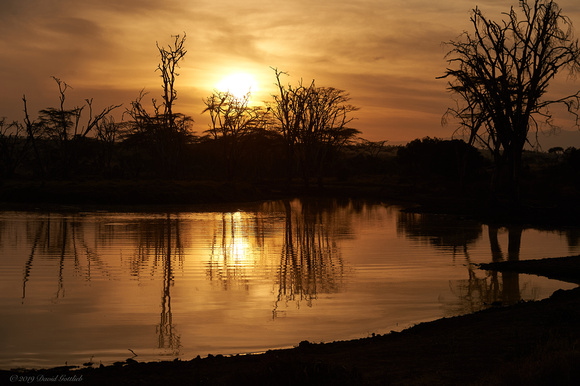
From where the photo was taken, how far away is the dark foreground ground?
5.85 m

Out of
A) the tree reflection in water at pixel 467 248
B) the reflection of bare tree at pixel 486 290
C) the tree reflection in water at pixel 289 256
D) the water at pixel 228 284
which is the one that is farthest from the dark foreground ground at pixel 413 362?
the tree reflection in water at pixel 289 256

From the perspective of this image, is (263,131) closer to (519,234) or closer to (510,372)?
(519,234)

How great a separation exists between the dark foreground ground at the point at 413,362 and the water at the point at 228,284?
75 cm

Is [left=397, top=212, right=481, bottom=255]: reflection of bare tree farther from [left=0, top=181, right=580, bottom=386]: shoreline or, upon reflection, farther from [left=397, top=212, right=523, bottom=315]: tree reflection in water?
[left=0, top=181, right=580, bottom=386]: shoreline

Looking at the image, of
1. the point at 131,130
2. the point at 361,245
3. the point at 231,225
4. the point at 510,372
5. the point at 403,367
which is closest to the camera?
the point at 510,372

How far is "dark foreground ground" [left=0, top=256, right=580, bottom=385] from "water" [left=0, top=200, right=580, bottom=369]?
2.48 ft

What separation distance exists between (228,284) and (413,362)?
6.23 m

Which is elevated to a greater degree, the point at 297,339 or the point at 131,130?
the point at 131,130

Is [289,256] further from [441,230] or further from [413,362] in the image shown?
[413,362]

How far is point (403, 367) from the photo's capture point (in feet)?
22.0

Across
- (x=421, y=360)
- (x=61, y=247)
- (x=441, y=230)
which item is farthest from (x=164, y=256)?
(x=441, y=230)

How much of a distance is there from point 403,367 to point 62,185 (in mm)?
37500

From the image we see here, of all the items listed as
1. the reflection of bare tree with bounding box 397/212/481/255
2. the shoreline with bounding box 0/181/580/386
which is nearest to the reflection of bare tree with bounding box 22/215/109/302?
the shoreline with bounding box 0/181/580/386

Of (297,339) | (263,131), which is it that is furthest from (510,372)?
(263,131)
